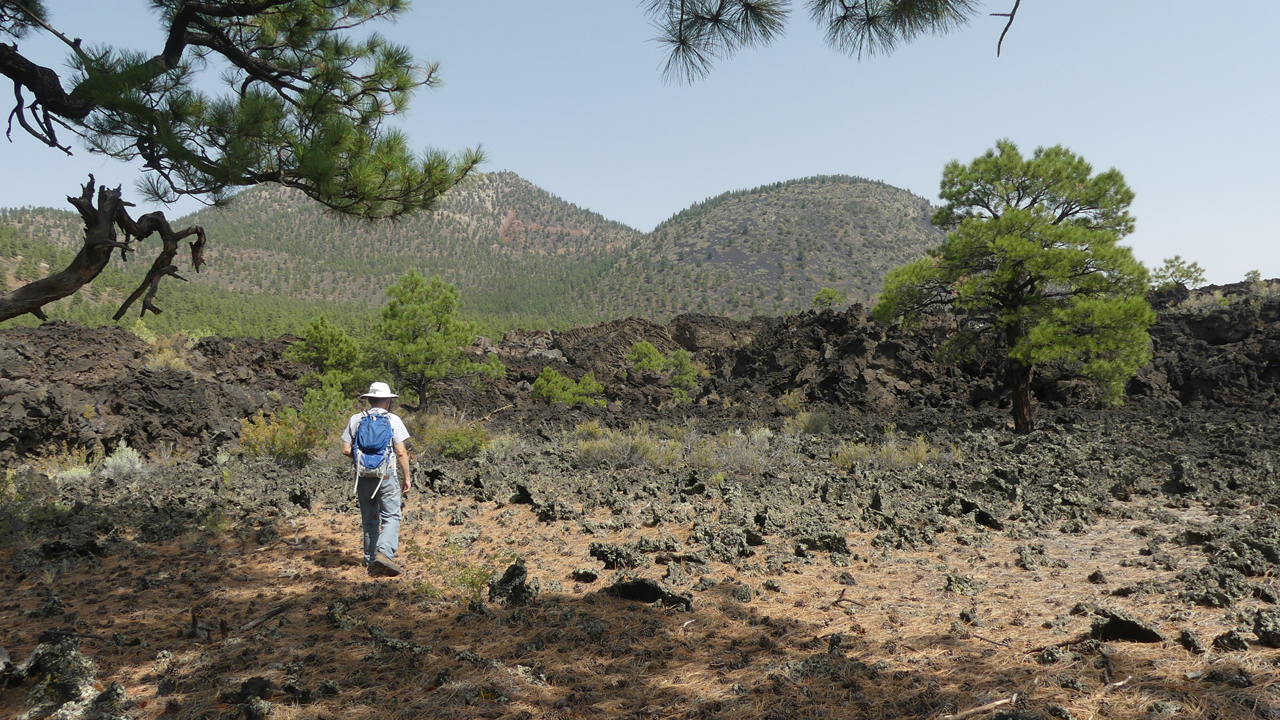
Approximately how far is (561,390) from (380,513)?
599 inches

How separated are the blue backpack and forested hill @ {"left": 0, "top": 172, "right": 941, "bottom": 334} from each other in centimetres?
4104

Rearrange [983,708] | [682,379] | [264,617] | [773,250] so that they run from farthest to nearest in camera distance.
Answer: [773,250] < [682,379] < [264,617] < [983,708]

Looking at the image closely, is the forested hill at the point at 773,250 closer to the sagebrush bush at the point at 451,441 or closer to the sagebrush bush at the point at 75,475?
the sagebrush bush at the point at 451,441

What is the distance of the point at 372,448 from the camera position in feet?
16.8

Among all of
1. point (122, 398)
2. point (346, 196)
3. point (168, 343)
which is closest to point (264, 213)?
point (168, 343)

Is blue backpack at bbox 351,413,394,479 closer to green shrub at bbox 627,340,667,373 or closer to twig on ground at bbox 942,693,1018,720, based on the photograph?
twig on ground at bbox 942,693,1018,720

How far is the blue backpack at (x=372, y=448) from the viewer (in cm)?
510

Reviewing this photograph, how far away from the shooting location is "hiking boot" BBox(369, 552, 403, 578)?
5.05 m

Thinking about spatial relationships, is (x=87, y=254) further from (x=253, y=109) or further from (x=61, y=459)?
(x=61, y=459)

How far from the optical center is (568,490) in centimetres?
820

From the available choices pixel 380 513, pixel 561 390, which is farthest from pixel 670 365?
pixel 380 513

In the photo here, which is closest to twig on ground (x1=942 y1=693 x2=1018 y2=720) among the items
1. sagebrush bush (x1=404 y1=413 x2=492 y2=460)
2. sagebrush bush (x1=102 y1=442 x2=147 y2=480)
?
sagebrush bush (x1=404 y1=413 x2=492 y2=460)

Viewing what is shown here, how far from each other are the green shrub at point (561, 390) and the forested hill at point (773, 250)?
144 feet

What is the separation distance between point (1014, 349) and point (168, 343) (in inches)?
959
